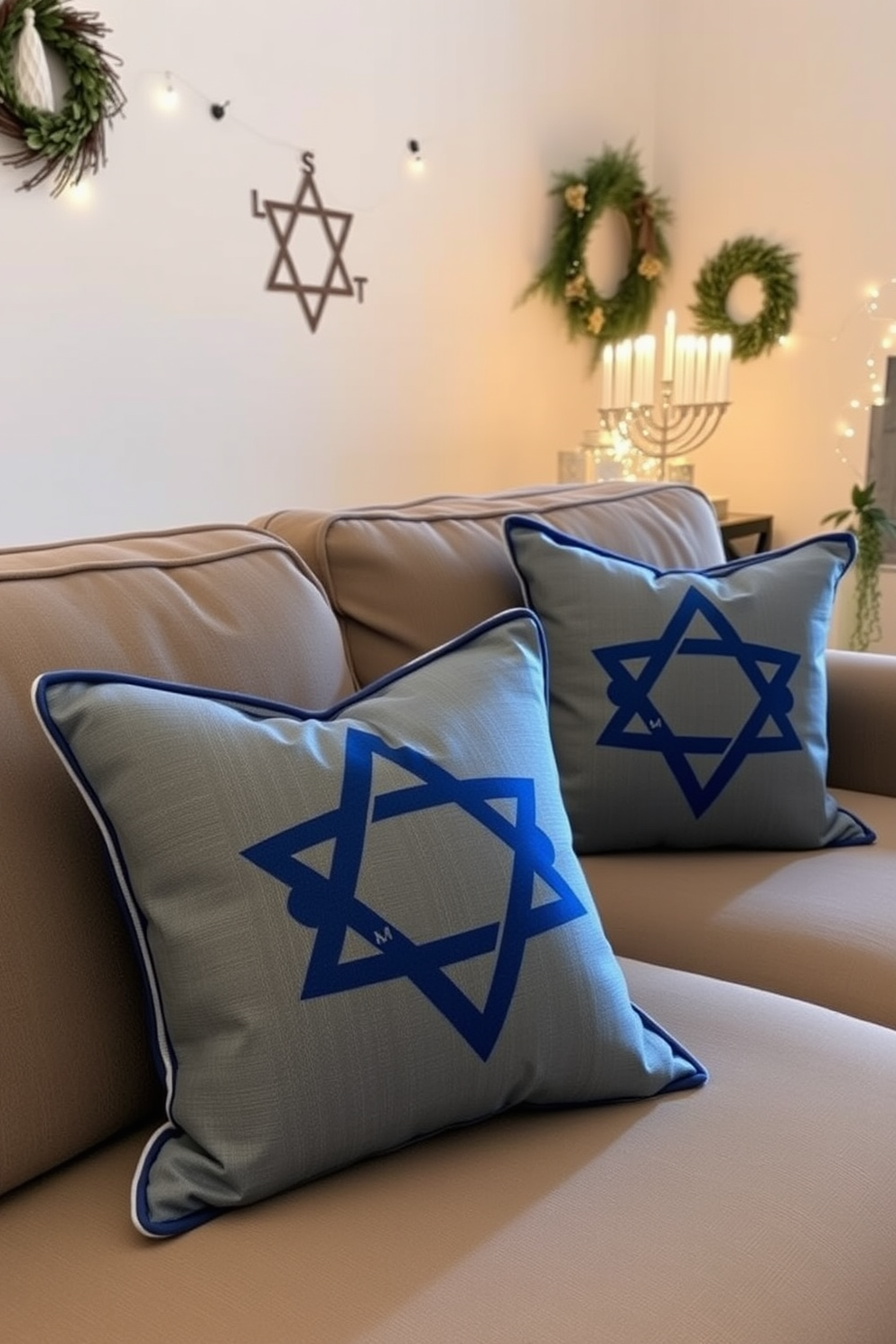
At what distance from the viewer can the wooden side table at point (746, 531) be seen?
3754 mm

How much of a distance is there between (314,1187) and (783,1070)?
405 millimetres

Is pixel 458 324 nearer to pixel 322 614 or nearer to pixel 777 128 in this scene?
pixel 777 128

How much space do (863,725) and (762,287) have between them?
2449 mm

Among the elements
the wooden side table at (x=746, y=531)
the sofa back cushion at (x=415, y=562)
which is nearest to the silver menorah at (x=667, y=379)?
the wooden side table at (x=746, y=531)

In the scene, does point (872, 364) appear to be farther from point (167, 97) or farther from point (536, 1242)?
point (536, 1242)

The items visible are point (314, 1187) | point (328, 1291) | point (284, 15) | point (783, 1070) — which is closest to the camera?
point (328, 1291)

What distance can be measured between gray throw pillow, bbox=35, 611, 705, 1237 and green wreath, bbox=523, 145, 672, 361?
306 centimetres

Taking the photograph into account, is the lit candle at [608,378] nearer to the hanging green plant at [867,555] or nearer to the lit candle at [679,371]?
the lit candle at [679,371]

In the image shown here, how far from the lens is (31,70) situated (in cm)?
232

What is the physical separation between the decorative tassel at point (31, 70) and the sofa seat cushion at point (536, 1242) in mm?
2092

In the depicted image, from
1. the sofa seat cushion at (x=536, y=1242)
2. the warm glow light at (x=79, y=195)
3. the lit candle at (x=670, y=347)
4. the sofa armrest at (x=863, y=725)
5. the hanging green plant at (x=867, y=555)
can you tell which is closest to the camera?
the sofa seat cushion at (x=536, y=1242)

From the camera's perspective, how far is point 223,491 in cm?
291

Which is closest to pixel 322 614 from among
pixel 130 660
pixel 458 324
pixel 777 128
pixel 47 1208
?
pixel 130 660

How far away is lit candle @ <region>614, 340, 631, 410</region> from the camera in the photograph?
345cm
